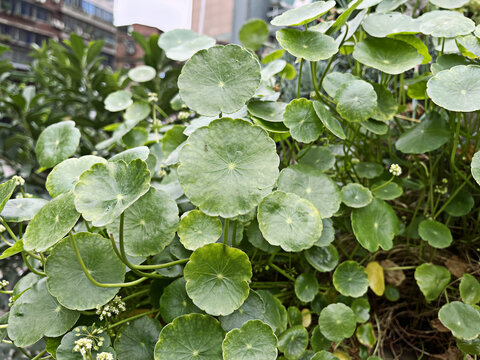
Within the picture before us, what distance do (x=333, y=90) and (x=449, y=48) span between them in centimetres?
29

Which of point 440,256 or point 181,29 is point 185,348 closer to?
point 440,256

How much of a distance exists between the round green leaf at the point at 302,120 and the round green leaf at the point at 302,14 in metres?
0.14

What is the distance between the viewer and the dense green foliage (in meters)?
0.48

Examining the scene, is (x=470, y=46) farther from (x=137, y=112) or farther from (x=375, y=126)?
(x=137, y=112)

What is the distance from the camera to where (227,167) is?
0.49 metres

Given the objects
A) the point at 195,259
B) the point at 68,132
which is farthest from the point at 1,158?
the point at 195,259

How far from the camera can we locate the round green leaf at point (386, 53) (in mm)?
627

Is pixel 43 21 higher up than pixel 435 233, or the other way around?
pixel 435 233

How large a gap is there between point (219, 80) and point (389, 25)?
35cm

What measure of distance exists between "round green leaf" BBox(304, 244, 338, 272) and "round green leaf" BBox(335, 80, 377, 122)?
0.24 meters

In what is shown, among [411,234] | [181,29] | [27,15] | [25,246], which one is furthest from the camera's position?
[27,15]

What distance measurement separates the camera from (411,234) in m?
0.74

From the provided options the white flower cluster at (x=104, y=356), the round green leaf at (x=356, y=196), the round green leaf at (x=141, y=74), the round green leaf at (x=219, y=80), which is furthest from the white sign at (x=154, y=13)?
the white flower cluster at (x=104, y=356)

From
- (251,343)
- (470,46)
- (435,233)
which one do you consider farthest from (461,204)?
(251,343)
